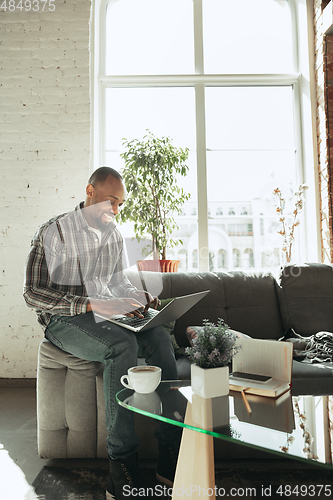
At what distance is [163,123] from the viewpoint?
330 cm

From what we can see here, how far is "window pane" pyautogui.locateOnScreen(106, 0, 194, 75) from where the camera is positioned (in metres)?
3.32

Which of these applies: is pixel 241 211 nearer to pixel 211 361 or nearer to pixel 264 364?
pixel 264 364

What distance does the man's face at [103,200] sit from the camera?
1704 mm

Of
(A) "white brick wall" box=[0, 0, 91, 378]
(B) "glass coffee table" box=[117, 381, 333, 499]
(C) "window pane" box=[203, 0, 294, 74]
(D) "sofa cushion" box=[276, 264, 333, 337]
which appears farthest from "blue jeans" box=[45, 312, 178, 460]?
(C) "window pane" box=[203, 0, 294, 74]

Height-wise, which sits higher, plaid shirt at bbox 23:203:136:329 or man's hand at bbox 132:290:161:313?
plaid shirt at bbox 23:203:136:329

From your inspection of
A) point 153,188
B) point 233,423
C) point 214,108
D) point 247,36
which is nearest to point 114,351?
point 233,423

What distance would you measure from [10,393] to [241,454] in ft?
5.96

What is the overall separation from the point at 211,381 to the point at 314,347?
1.13 metres

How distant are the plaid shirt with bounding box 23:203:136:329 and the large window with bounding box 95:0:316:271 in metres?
1.36

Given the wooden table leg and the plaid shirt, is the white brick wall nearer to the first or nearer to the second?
the plaid shirt

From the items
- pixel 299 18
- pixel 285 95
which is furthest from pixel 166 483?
pixel 299 18

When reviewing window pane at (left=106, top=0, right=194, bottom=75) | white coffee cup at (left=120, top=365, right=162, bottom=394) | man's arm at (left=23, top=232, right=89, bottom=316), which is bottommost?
white coffee cup at (left=120, top=365, right=162, bottom=394)

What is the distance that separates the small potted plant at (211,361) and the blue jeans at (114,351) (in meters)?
0.41

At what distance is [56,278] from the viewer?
160 centimetres
